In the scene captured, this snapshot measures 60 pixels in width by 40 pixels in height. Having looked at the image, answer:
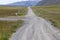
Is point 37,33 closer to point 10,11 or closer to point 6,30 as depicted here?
point 6,30

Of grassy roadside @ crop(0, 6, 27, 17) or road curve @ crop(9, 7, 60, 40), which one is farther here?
grassy roadside @ crop(0, 6, 27, 17)

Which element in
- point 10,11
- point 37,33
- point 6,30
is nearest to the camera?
point 37,33

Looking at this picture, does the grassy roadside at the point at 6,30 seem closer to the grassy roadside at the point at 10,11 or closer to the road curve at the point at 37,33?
the road curve at the point at 37,33

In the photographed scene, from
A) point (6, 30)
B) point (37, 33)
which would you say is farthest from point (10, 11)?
point (37, 33)

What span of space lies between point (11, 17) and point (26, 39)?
55.9 ft

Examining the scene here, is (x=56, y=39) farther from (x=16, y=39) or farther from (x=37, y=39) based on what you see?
(x=16, y=39)

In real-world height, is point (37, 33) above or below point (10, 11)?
above

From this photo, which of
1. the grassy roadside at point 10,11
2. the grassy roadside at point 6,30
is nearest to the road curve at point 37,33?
the grassy roadside at point 6,30

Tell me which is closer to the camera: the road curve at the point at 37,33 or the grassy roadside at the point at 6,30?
the road curve at the point at 37,33

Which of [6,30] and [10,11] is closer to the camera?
[6,30]

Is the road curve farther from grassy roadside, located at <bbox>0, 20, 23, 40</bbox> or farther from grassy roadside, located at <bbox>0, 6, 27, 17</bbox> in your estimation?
grassy roadside, located at <bbox>0, 6, 27, 17</bbox>

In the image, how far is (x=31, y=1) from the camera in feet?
86.7

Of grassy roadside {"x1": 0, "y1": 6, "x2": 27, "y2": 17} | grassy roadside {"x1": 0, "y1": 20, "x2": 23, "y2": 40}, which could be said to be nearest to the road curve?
grassy roadside {"x1": 0, "y1": 20, "x2": 23, "y2": 40}

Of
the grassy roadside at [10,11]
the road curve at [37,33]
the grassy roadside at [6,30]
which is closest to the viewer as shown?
the road curve at [37,33]
